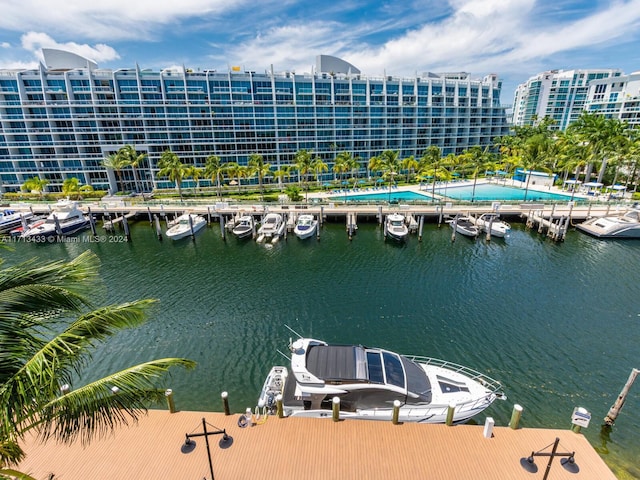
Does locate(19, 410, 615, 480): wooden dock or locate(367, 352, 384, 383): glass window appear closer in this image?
locate(19, 410, 615, 480): wooden dock

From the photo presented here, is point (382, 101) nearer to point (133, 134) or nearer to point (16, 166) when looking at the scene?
point (133, 134)

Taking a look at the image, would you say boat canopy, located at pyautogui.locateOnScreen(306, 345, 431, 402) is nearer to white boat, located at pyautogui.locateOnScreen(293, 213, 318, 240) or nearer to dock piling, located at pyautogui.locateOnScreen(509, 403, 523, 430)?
dock piling, located at pyautogui.locateOnScreen(509, 403, 523, 430)

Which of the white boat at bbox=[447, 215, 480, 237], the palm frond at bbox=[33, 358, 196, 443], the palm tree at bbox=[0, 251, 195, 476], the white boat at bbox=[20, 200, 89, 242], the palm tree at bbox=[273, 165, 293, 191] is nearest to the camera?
the palm tree at bbox=[0, 251, 195, 476]

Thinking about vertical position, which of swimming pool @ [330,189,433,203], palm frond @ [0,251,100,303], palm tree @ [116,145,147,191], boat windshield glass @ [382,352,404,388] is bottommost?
boat windshield glass @ [382,352,404,388]

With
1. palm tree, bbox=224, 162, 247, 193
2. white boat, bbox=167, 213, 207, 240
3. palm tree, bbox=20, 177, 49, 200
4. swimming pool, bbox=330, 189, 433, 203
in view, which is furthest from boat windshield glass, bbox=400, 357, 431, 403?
palm tree, bbox=20, 177, 49, 200

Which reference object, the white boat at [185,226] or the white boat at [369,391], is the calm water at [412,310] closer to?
the white boat at [185,226]

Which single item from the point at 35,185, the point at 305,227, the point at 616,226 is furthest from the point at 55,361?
the point at 35,185

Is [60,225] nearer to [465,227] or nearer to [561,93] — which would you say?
[465,227]

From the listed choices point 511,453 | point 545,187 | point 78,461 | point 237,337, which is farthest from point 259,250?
point 545,187
